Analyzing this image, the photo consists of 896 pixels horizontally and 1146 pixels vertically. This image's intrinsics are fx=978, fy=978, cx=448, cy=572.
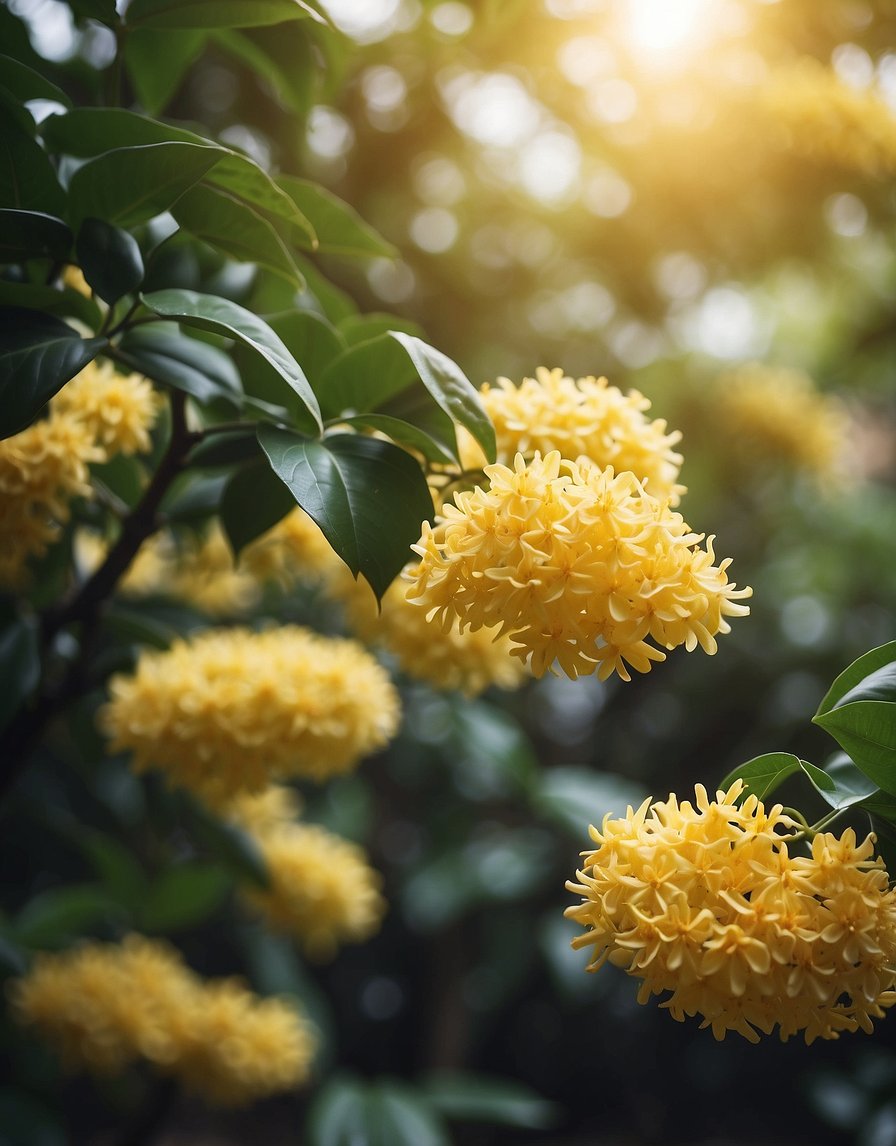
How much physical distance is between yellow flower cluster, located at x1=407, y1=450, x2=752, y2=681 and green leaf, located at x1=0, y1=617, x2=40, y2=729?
421mm

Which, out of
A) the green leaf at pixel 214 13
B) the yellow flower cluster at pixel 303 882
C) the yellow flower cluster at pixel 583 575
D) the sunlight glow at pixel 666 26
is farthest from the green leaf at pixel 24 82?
the sunlight glow at pixel 666 26

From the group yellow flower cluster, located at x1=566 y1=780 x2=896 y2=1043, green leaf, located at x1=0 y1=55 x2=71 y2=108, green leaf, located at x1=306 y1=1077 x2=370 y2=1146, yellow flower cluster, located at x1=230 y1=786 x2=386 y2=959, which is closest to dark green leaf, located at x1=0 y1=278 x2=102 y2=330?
green leaf, located at x1=0 y1=55 x2=71 y2=108

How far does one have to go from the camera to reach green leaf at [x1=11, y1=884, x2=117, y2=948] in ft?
3.74

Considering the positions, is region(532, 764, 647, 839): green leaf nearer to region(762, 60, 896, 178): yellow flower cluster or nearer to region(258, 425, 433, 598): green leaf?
region(258, 425, 433, 598): green leaf

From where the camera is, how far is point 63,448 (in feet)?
2.06

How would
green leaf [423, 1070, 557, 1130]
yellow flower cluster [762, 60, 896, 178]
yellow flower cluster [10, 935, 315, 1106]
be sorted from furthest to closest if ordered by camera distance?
yellow flower cluster [762, 60, 896, 178], green leaf [423, 1070, 557, 1130], yellow flower cluster [10, 935, 315, 1106]

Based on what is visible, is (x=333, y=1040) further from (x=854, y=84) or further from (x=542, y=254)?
(x=854, y=84)

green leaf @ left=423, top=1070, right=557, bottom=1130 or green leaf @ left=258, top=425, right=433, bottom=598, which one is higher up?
green leaf @ left=258, top=425, right=433, bottom=598

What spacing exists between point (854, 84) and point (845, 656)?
3.23ft

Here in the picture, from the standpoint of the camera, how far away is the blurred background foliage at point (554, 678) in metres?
1.34

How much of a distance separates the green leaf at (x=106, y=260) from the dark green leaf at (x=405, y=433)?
147 millimetres

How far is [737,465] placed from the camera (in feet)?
6.56

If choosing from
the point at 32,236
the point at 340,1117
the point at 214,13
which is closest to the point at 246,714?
the point at 32,236

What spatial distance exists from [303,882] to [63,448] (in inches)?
25.5
